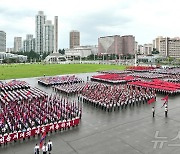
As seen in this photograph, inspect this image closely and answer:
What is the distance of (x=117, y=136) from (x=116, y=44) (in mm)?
148536

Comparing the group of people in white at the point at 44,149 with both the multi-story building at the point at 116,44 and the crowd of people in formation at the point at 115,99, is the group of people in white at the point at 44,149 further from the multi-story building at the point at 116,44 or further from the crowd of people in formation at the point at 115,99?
the multi-story building at the point at 116,44

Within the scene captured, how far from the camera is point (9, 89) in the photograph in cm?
2864

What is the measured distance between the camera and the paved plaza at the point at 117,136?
11.3 metres

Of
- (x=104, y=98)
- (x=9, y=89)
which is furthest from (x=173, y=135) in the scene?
(x=9, y=89)

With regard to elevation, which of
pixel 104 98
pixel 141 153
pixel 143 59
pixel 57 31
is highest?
pixel 57 31

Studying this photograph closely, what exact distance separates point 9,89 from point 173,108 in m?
20.3

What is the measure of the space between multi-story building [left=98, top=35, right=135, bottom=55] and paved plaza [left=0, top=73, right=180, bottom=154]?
14280 cm

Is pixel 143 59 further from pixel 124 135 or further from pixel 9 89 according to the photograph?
pixel 124 135

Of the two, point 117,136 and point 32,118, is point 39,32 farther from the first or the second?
point 117,136

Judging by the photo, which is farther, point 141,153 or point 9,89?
point 9,89

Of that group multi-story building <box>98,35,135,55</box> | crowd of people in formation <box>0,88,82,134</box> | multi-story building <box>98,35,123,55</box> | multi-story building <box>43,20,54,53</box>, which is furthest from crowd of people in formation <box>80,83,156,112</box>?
multi-story building <box>43,20,54,53</box>

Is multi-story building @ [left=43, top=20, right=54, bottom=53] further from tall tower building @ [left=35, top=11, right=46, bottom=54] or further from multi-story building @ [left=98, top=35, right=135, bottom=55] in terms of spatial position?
multi-story building @ [left=98, top=35, right=135, bottom=55]

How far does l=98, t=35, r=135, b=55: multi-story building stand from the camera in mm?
158000

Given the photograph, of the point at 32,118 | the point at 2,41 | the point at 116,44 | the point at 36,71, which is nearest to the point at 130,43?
the point at 116,44
